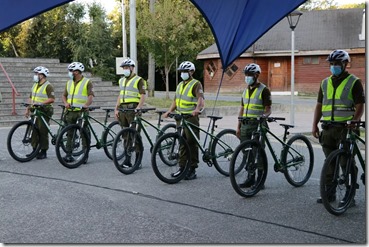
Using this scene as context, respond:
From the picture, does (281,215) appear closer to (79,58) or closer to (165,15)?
(165,15)

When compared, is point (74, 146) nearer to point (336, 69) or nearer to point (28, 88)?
point (336, 69)

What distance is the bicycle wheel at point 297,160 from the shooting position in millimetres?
7776

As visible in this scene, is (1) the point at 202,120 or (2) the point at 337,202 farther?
(1) the point at 202,120

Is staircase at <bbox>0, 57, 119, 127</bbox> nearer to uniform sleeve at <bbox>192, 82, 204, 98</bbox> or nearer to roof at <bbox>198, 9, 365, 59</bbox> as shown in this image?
uniform sleeve at <bbox>192, 82, 204, 98</bbox>

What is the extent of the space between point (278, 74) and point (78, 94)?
1214 inches

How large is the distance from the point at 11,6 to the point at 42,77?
626cm

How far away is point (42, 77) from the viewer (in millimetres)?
10297

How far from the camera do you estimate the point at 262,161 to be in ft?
24.0

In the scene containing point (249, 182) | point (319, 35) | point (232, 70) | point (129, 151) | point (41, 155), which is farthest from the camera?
point (319, 35)

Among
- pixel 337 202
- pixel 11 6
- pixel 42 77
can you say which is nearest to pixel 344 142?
pixel 337 202

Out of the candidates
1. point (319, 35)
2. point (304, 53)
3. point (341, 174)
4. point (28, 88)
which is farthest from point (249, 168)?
point (319, 35)

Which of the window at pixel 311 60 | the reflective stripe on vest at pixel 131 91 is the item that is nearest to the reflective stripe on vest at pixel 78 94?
the reflective stripe on vest at pixel 131 91

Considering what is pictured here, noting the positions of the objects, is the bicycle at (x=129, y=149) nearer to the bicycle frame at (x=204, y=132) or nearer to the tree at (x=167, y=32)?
the bicycle frame at (x=204, y=132)

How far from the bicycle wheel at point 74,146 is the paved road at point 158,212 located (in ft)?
1.65
